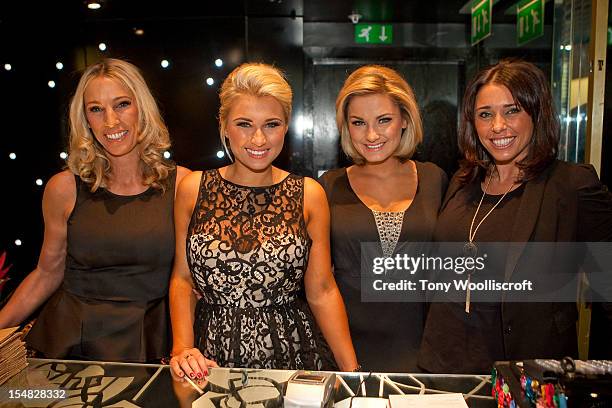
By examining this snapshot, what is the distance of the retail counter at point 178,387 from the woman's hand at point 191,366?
0.02 m

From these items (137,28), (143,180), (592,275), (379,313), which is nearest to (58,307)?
(143,180)

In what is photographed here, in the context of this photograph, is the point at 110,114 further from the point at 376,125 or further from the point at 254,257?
the point at 376,125

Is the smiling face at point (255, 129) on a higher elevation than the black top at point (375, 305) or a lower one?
higher

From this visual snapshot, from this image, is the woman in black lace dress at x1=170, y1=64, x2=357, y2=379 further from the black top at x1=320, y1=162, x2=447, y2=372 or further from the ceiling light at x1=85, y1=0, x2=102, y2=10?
the ceiling light at x1=85, y1=0, x2=102, y2=10

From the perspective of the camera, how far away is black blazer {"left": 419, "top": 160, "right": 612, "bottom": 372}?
1570mm

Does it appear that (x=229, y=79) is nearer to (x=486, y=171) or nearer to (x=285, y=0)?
(x=486, y=171)

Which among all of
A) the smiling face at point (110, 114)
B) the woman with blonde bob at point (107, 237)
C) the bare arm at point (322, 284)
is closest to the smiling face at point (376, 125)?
the bare arm at point (322, 284)

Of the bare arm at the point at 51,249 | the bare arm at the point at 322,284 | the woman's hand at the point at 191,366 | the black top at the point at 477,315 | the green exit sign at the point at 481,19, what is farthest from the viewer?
the green exit sign at the point at 481,19

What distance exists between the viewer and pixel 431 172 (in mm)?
2221

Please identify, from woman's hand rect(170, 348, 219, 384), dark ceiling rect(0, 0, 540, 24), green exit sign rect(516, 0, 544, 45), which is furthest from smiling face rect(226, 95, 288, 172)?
dark ceiling rect(0, 0, 540, 24)

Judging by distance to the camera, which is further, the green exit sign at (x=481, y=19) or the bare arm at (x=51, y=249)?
the green exit sign at (x=481, y=19)

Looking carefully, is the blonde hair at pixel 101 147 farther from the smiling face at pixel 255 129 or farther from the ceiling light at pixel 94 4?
the ceiling light at pixel 94 4

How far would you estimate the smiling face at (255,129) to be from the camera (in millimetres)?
1789

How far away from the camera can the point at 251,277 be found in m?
1.77
